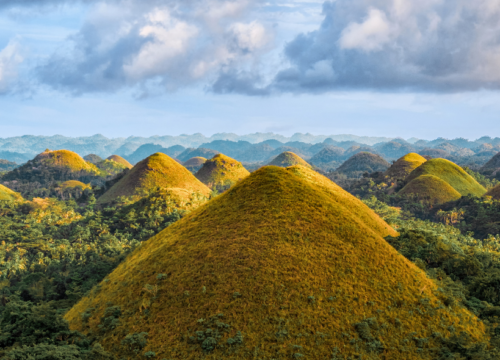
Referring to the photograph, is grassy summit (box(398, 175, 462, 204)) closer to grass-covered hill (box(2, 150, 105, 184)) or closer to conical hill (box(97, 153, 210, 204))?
conical hill (box(97, 153, 210, 204))

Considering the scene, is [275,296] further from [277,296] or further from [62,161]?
[62,161]

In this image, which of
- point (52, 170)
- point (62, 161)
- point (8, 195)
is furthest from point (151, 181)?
point (62, 161)

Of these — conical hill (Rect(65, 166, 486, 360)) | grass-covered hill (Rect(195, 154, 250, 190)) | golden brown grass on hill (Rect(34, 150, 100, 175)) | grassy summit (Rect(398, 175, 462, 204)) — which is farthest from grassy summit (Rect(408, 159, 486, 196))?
golden brown grass on hill (Rect(34, 150, 100, 175))

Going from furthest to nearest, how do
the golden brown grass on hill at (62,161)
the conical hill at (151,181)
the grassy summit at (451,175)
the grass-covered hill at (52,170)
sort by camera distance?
the golden brown grass on hill at (62,161) → the grass-covered hill at (52,170) → the grassy summit at (451,175) → the conical hill at (151,181)

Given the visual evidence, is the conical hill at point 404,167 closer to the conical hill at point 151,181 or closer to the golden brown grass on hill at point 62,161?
the conical hill at point 151,181

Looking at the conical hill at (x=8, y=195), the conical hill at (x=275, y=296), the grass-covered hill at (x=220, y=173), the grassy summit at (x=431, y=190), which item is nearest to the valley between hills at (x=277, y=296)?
the conical hill at (x=275, y=296)
